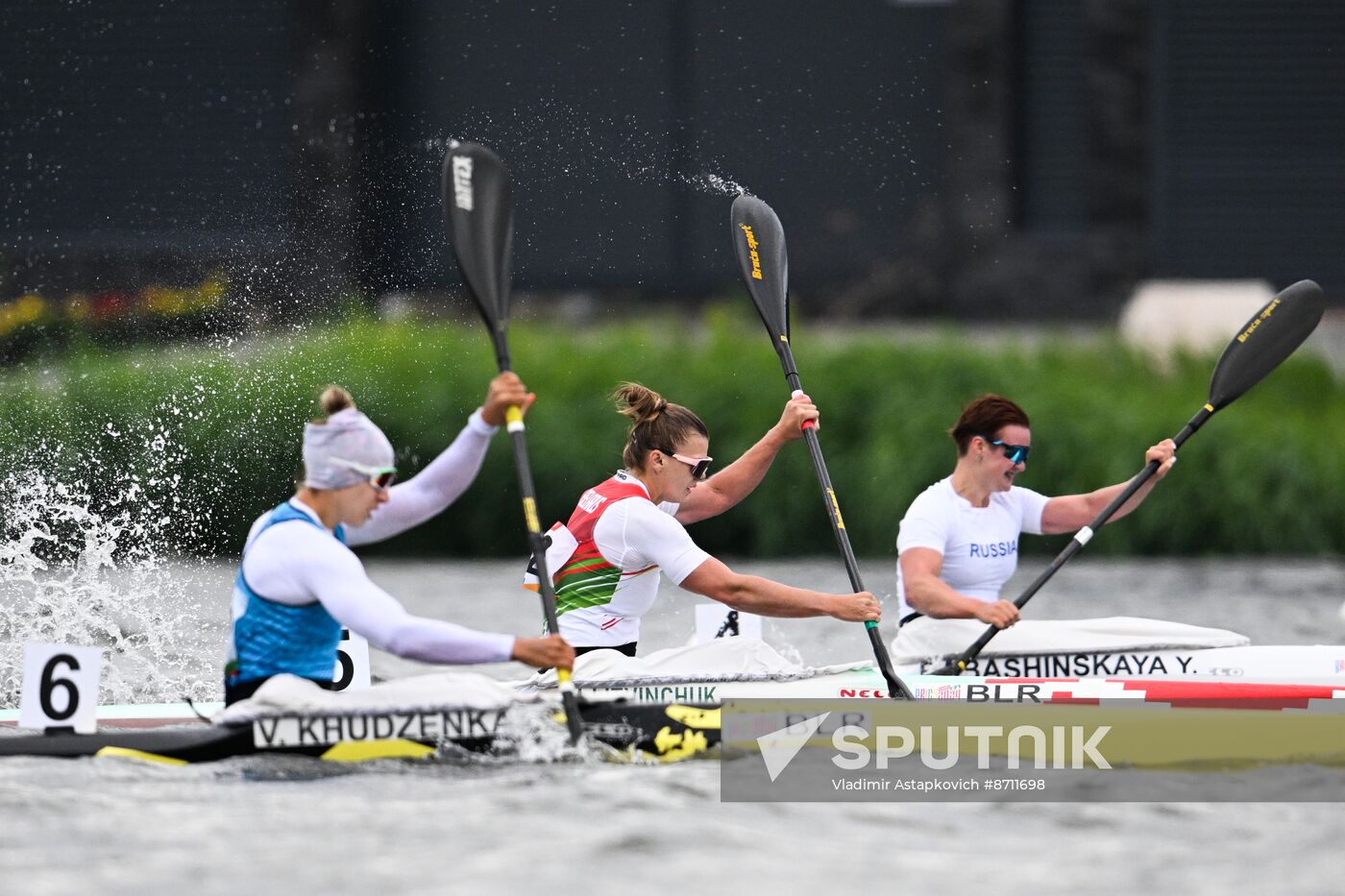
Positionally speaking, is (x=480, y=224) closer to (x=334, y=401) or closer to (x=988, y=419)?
(x=334, y=401)

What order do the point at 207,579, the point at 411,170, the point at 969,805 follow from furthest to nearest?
the point at 411,170
the point at 207,579
the point at 969,805

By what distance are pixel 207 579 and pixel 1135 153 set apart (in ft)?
30.5

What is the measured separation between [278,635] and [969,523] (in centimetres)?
268

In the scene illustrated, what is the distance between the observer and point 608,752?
5887 millimetres

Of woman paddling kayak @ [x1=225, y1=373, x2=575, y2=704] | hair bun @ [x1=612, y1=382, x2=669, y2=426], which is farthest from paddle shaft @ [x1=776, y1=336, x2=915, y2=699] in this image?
woman paddling kayak @ [x1=225, y1=373, x2=575, y2=704]

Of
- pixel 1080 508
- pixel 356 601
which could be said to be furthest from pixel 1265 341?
pixel 356 601

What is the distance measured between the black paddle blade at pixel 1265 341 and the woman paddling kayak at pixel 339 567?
10.9 ft

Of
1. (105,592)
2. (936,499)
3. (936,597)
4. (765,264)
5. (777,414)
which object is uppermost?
(765,264)

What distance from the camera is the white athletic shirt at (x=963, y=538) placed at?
689cm

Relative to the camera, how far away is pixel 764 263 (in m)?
7.85

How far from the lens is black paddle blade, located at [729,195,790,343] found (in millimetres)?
7777

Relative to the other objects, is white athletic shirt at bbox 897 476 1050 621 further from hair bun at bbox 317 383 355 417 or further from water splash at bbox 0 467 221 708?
water splash at bbox 0 467 221 708

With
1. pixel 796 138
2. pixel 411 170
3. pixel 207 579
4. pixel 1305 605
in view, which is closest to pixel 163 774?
pixel 207 579

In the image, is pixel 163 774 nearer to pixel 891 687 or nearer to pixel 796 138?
pixel 891 687
